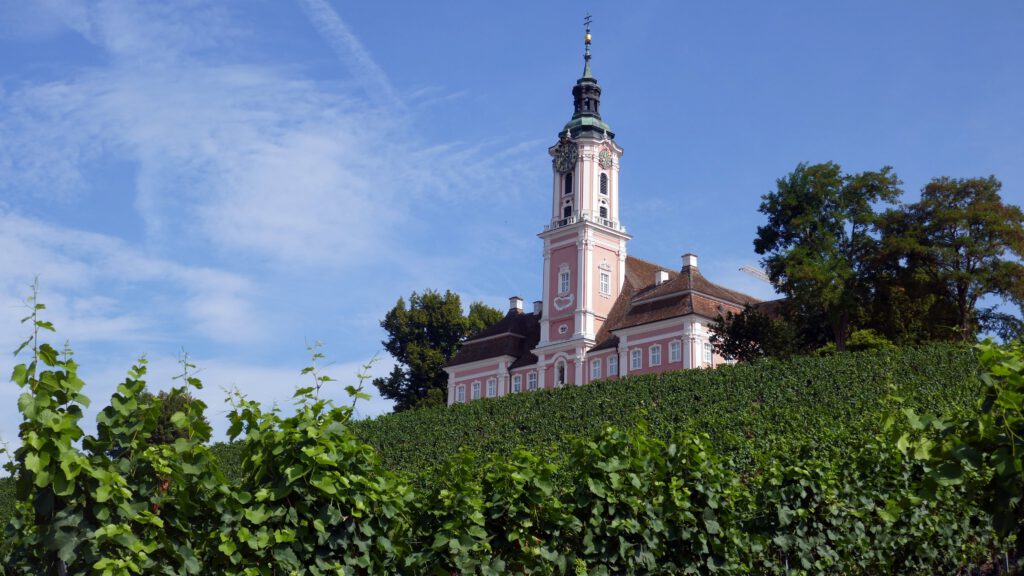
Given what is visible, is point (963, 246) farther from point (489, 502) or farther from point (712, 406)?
→ point (489, 502)

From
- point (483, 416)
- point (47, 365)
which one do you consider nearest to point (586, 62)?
point (483, 416)

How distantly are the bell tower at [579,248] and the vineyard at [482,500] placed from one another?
54.3m

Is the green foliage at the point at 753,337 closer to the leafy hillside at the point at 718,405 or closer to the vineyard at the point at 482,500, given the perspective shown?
the leafy hillside at the point at 718,405

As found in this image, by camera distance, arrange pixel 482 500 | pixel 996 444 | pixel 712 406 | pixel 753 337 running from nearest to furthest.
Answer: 1. pixel 996 444
2. pixel 482 500
3. pixel 712 406
4. pixel 753 337

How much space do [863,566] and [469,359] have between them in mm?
62528

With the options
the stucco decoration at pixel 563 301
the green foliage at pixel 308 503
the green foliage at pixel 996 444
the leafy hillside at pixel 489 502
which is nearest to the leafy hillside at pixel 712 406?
the leafy hillside at pixel 489 502

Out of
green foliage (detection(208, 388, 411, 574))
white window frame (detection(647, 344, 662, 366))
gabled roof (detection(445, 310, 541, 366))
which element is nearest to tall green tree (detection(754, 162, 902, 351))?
white window frame (detection(647, 344, 662, 366))

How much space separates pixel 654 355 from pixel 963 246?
19.7m

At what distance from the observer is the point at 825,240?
178ft

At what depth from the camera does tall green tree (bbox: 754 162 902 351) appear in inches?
2062

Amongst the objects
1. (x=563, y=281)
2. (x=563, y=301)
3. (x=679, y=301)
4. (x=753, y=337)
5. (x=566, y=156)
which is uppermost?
(x=566, y=156)

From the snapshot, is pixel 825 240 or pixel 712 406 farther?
pixel 825 240

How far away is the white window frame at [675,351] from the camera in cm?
6250

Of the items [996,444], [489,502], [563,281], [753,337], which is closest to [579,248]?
[563,281]
